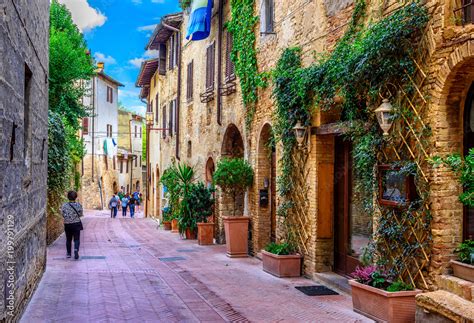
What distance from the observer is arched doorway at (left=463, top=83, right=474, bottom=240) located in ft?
22.2

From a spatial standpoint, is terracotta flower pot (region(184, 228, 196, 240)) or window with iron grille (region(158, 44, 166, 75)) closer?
terracotta flower pot (region(184, 228, 196, 240))

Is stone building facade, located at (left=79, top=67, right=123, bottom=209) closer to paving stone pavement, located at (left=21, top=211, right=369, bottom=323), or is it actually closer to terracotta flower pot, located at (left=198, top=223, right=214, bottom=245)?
terracotta flower pot, located at (left=198, top=223, right=214, bottom=245)

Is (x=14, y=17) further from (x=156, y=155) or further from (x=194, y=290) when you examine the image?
(x=156, y=155)

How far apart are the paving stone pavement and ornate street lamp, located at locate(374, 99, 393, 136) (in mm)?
2518

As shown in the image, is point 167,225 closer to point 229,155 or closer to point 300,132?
point 229,155

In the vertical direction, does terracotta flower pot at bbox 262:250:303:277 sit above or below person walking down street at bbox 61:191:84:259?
below

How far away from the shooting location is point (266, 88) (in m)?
13.0

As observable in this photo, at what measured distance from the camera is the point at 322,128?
1019 centimetres

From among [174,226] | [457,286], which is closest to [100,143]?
[174,226]

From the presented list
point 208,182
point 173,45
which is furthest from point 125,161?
point 208,182

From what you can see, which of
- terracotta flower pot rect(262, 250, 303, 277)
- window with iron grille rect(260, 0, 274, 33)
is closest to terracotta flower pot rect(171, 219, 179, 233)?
window with iron grille rect(260, 0, 274, 33)

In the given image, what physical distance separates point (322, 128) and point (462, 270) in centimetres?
423

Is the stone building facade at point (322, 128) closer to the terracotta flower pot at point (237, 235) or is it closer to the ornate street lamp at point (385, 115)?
the terracotta flower pot at point (237, 235)

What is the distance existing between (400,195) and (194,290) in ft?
13.0
